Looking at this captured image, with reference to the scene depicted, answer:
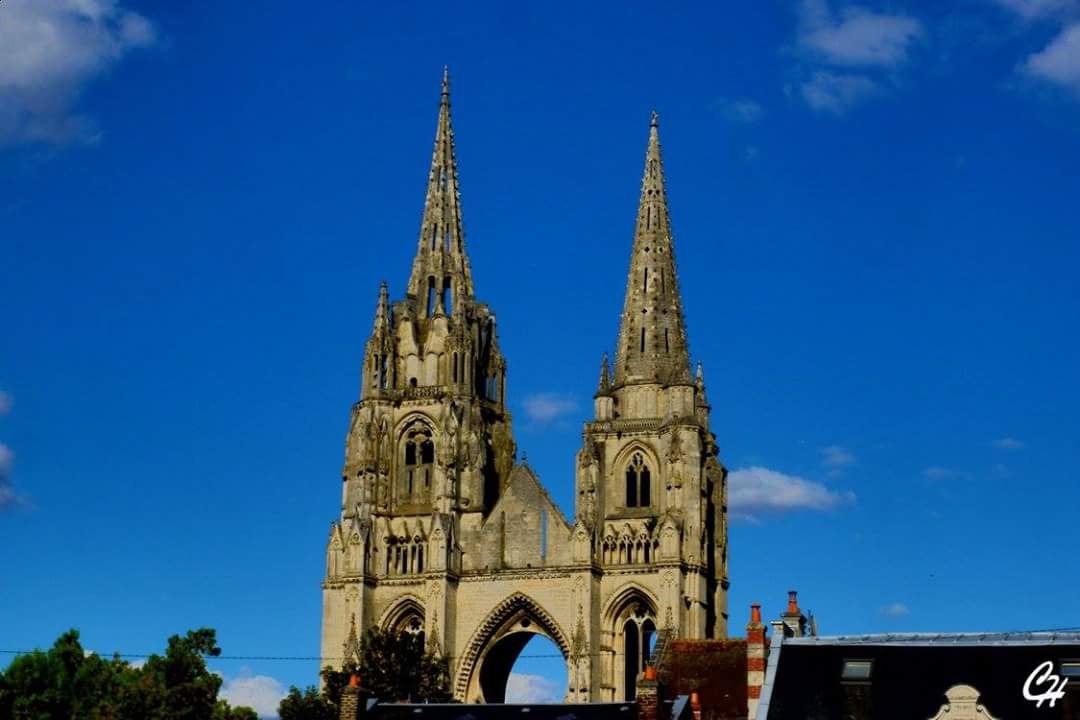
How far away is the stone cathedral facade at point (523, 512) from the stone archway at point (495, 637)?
0.30 feet

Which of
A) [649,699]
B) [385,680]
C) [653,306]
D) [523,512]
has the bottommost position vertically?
[649,699]

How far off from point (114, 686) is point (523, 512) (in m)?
23.4

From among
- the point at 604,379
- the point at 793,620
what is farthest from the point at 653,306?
the point at 793,620

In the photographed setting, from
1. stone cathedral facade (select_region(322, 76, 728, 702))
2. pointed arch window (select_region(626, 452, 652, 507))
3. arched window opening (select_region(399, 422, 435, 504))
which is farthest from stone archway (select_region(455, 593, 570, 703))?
arched window opening (select_region(399, 422, 435, 504))

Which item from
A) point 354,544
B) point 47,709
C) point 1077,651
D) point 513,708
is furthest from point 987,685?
point 354,544

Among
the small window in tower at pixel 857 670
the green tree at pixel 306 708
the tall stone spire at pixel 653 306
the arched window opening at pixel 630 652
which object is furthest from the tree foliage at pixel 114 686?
the small window in tower at pixel 857 670

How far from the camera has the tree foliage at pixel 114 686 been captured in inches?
2650

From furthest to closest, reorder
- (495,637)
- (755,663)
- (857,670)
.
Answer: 1. (495,637)
2. (755,663)
3. (857,670)

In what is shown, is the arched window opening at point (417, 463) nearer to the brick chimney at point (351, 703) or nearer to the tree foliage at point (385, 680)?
the tree foliage at point (385, 680)

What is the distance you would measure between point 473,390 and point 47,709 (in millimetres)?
28285

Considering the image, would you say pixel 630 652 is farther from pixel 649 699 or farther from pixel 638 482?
pixel 649 699

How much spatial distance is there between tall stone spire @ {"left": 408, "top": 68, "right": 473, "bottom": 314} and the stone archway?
50.3 ft

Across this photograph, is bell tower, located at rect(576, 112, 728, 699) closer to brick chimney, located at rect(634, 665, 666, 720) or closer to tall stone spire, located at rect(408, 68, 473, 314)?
tall stone spire, located at rect(408, 68, 473, 314)

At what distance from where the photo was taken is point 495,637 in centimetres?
9375
